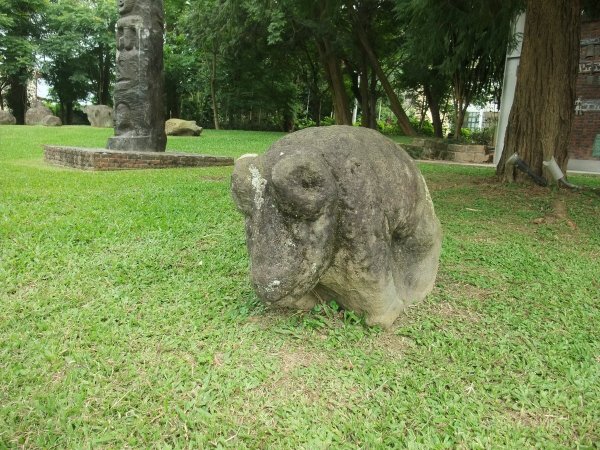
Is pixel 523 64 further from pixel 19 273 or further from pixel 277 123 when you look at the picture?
pixel 277 123

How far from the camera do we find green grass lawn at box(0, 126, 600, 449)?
2.14 metres

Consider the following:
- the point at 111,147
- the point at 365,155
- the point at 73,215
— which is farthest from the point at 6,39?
the point at 365,155

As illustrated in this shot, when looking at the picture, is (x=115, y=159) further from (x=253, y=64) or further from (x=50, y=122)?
(x=253, y=64)

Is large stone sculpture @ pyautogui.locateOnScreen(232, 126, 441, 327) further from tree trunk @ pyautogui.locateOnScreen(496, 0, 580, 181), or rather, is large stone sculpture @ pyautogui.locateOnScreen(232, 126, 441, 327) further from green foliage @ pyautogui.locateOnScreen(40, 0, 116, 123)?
green foliage @ pyautogui.locateOnScreen(40, 0, 116, 123)

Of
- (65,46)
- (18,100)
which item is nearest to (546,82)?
(65,46)

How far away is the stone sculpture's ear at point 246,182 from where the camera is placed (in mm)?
2516

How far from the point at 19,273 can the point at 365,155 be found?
2.67 meters

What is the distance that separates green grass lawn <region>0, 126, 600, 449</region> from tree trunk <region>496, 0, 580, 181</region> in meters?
2.98

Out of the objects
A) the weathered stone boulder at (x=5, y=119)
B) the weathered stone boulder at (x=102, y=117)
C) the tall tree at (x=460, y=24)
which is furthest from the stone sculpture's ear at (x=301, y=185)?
the weathered stone boulder at (x=5, y=119)

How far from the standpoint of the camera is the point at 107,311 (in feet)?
10.0

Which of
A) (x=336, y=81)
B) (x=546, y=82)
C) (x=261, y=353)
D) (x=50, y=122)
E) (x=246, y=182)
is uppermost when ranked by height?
(x=336, y=81)

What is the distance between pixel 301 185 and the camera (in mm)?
2326

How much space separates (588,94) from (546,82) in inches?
265

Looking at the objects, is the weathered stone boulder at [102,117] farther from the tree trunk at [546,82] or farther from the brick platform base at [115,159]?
the tree trunk at [546,82]
